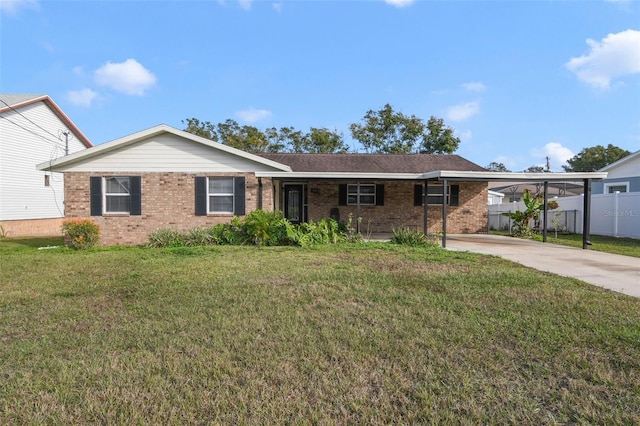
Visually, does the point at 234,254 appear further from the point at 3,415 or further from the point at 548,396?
the point at 548,396

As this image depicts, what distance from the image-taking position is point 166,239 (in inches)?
451

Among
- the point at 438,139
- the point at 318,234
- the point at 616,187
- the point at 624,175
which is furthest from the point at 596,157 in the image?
the point at 318,234

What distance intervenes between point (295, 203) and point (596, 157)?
49.6 meters

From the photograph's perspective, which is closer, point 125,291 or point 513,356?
point 513,356

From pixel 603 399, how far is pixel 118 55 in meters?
17.9

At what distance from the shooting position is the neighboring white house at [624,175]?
17953 millimetres

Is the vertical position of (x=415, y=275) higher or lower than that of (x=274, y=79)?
lower

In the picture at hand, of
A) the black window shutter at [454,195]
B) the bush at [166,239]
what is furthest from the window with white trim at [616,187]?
the bush at [166,239]

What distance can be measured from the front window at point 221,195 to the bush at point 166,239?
1.39 metres

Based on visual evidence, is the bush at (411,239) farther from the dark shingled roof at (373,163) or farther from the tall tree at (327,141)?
the tall tree at (327,141)

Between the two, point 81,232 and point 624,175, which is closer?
point 81,232

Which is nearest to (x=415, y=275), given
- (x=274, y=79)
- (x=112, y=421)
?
(x=112, y=421)

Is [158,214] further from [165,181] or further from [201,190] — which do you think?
[201,190]

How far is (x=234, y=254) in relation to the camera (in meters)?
9.41
